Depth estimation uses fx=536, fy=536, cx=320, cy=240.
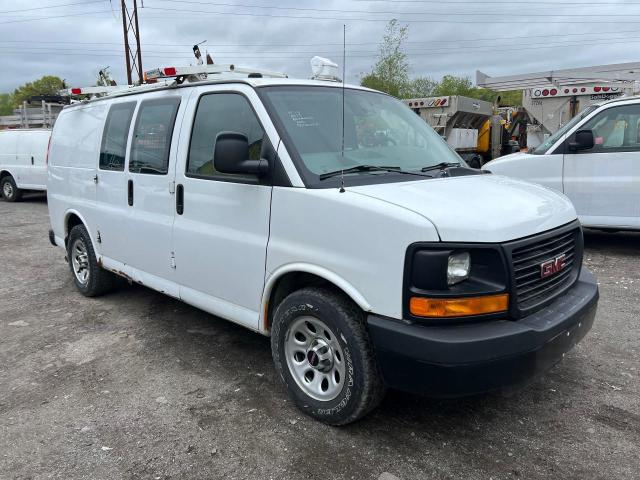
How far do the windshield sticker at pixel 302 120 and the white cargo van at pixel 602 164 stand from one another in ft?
15.7

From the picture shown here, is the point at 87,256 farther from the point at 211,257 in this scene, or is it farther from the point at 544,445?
the point at 544,445

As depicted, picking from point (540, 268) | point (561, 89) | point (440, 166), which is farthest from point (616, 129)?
point (561, 89)

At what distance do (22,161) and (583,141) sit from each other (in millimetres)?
14003

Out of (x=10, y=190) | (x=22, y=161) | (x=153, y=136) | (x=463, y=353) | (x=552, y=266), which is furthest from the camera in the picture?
(x=10, y=190)

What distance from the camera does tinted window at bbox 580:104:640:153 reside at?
672cm

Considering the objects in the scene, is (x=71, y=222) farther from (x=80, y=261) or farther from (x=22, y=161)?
(x=22, y=161)

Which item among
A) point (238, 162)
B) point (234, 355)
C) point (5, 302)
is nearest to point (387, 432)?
point (234, 355)

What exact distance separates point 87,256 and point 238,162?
122 inches

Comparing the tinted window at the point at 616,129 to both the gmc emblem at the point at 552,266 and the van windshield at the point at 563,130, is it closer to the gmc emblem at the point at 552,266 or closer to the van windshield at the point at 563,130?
the van windshield at the point at 563,130

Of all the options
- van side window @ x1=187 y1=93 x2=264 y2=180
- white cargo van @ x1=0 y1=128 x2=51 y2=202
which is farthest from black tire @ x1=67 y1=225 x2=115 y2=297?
white cargo van @ x1=0 y1=128 x2=51 y2=202

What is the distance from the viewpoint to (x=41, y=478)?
2.79 meters

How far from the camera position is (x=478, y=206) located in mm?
2803

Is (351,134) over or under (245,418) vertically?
over

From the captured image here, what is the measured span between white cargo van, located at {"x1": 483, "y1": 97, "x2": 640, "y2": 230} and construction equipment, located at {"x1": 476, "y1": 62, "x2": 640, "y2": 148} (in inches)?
192
